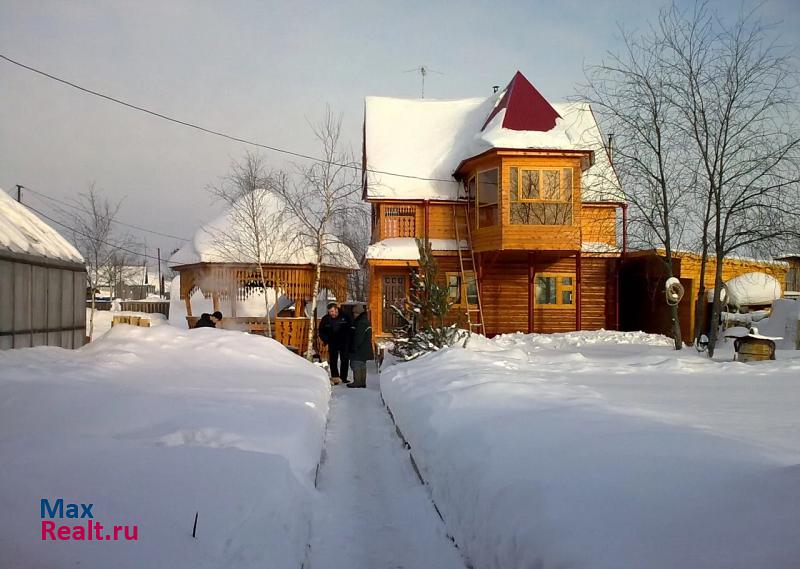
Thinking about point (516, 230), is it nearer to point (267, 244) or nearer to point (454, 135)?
point (454, 135)

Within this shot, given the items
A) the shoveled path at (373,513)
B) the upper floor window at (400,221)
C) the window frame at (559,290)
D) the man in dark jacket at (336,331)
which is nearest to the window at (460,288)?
the upper floor window at (400,221)

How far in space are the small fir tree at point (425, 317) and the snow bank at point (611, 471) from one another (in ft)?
13.6

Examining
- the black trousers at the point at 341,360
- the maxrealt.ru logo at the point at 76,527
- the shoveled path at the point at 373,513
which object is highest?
the maxrealt.ru logo at the point at 76,527

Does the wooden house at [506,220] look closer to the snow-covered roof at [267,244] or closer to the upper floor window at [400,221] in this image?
the upper floor window at [400,221]

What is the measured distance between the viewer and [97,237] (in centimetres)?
2444

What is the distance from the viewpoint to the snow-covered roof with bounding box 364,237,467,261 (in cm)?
1811

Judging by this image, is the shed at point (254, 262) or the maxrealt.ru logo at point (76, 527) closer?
the maxrealt.ru logo at point (76, 527)

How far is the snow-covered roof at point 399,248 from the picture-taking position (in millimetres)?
18109

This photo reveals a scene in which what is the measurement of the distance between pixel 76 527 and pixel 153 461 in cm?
67

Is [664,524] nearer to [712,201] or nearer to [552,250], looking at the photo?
[712,201]

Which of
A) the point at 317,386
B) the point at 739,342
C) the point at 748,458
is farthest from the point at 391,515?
the point at 739,342

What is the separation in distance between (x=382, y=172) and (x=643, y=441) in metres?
17.4

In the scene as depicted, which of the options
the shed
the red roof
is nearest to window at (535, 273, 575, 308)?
the red roof

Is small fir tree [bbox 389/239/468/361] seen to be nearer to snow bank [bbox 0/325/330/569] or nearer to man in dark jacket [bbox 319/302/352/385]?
man in dark jacket [bbox 319/302/352/385]
